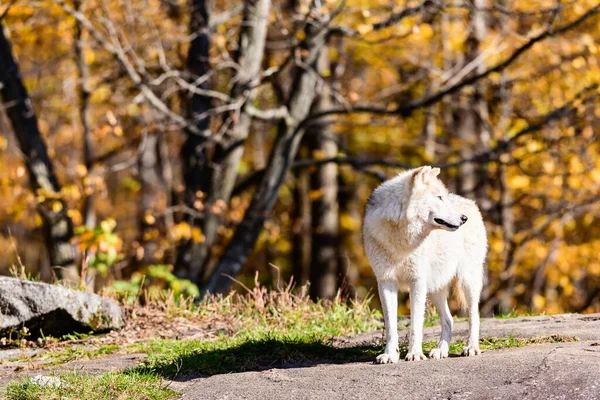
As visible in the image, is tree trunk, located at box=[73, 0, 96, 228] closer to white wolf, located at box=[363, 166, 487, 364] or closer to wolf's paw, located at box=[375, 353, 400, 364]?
white wolf, located at box=[363, 166, 487, 364]

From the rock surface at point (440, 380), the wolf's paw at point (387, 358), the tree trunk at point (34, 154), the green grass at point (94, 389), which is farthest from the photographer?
the tree trunk at point (34, 154)

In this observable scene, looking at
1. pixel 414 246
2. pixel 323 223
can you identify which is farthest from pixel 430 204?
pixel 323 223

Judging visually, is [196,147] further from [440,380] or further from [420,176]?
[440,380]

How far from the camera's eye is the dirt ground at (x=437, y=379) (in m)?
5.89

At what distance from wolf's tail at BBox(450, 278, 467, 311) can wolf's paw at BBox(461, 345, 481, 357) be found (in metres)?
0.59

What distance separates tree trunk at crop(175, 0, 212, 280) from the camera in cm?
1451

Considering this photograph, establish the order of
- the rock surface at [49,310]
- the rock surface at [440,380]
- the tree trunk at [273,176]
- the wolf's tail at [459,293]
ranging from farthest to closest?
the tree trunk at [273,176], the rock surface at [49,310], the wolf's tail at [459,293], the rock surface at [440,380]

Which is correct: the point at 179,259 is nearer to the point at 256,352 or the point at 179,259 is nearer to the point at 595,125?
the point at 256,352

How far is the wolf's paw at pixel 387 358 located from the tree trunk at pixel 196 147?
7455 mm

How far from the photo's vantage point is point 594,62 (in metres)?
19.6

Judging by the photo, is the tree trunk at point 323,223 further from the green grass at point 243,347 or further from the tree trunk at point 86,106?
the green grass at point 243,347

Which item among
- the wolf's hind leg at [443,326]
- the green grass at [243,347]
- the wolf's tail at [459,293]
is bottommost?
the green grass at [243,347]

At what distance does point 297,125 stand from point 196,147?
176cm

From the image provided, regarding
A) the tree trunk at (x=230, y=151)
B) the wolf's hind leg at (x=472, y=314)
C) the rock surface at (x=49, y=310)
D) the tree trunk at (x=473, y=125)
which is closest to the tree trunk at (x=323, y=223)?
the tree trunk at (x=473, y=125)
